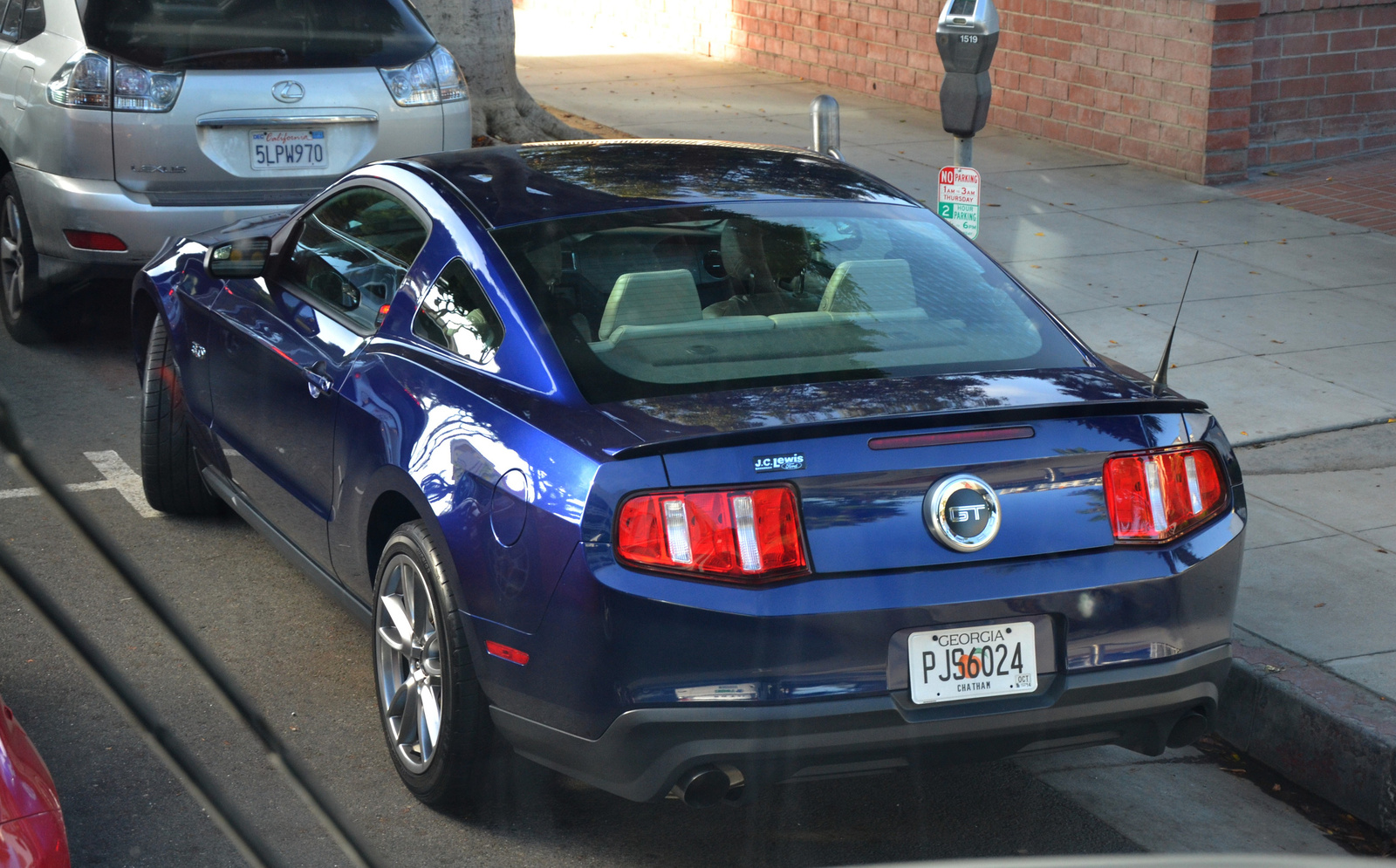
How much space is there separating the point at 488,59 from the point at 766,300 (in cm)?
861

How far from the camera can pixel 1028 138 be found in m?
13.3

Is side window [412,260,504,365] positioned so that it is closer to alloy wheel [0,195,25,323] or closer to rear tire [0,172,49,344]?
rear tire [0,172,49,344]

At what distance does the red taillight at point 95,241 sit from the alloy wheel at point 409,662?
383 cm

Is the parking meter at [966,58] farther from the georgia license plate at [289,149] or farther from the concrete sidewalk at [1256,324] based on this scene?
the georgia license plate at [289,149]

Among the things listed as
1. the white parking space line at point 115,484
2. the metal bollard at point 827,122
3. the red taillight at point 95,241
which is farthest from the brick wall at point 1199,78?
the white parking space line at point 115,484

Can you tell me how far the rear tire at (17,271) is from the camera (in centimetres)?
761

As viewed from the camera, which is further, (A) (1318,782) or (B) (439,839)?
(A) (1318,782)

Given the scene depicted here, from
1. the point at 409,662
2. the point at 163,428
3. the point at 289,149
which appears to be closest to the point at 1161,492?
the point at 409,662

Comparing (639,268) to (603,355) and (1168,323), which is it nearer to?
(603,355)

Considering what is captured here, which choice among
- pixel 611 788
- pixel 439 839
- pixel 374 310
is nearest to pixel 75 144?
pixel 374 310

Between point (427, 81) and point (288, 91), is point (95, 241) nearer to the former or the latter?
point (288, 91)

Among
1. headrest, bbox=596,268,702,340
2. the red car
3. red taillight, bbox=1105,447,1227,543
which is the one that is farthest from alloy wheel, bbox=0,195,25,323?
red taillight, bbox=1105,447,1227,543

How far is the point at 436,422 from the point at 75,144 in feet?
13.7

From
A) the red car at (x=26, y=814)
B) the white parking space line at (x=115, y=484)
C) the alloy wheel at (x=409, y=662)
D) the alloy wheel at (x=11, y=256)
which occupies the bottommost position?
the white parking space line at (x=115, y=484)
